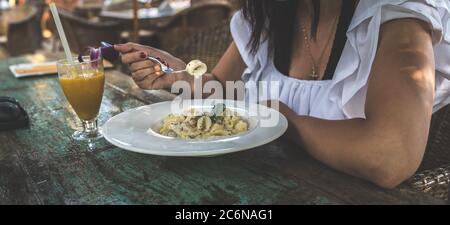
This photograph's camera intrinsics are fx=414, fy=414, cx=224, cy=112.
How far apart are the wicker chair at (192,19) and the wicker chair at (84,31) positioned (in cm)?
55

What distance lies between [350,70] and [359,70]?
27 millimetres

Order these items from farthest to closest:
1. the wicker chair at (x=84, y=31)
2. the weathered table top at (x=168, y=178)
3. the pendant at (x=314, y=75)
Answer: the wicker chair at (x=84, y=31)
the pendant at (x=314, y=75)
the weathered table top at (x=168, y=178)

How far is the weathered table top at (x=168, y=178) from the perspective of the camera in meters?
0.71

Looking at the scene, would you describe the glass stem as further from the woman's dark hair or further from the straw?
the woman's dark hair

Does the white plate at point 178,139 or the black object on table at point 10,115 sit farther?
the black object on table at point 10,115

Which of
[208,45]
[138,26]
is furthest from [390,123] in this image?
[138,26]

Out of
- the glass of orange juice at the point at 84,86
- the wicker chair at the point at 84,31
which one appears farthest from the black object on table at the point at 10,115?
the wicker chair at the point at 84,31

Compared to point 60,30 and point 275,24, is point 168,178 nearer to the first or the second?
point 60,30

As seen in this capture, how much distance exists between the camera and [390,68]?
859 mm

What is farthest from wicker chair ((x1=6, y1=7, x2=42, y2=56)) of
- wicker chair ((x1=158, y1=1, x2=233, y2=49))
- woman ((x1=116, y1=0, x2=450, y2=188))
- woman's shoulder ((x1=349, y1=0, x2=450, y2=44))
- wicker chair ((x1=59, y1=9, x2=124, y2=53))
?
woman's shoulder ((x1=349, y1=0, x2=450, y2=44))

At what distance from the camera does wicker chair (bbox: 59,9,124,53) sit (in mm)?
3746

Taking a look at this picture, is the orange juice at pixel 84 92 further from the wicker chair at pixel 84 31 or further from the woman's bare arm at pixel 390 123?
the wicker chair at pixel 84 31

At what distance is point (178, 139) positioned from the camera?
0.84 meters

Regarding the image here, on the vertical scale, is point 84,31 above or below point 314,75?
below
